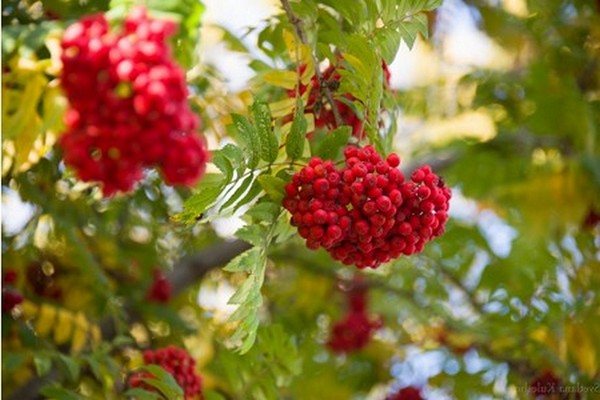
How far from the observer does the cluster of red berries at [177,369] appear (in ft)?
5.50

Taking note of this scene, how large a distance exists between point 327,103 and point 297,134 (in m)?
0.22

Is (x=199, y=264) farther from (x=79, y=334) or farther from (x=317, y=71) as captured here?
(x=317, y=71)

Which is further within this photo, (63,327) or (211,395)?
(63,327)

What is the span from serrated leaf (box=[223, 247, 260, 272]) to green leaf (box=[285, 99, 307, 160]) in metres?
0.17

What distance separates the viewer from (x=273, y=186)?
4.30ft

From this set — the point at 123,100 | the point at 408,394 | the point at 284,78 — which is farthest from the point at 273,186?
the point at 408,394

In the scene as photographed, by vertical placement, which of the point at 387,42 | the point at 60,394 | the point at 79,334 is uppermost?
the point at 387,42

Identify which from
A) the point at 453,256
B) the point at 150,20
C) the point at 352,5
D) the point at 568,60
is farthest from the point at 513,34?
the point at 150,20

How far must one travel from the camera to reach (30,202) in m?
1.89

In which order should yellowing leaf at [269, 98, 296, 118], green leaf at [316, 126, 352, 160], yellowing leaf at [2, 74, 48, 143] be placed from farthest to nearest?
yellowing leaf at [269, 98, 296, 118], green leaf at [316, 126, 352, 160], yellowing leaf at [2, 74, 48, 143]

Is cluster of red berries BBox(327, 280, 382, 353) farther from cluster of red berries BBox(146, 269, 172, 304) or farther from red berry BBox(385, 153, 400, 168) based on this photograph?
red berry BBox(385, 153, 400, 168)

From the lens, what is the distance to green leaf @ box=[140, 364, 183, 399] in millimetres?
1519

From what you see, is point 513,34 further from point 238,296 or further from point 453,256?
point 238,296

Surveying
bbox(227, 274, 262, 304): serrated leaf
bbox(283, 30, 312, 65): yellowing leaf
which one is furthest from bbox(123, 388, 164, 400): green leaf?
bbox(283, 30, 312, 65): yellowing leaf
